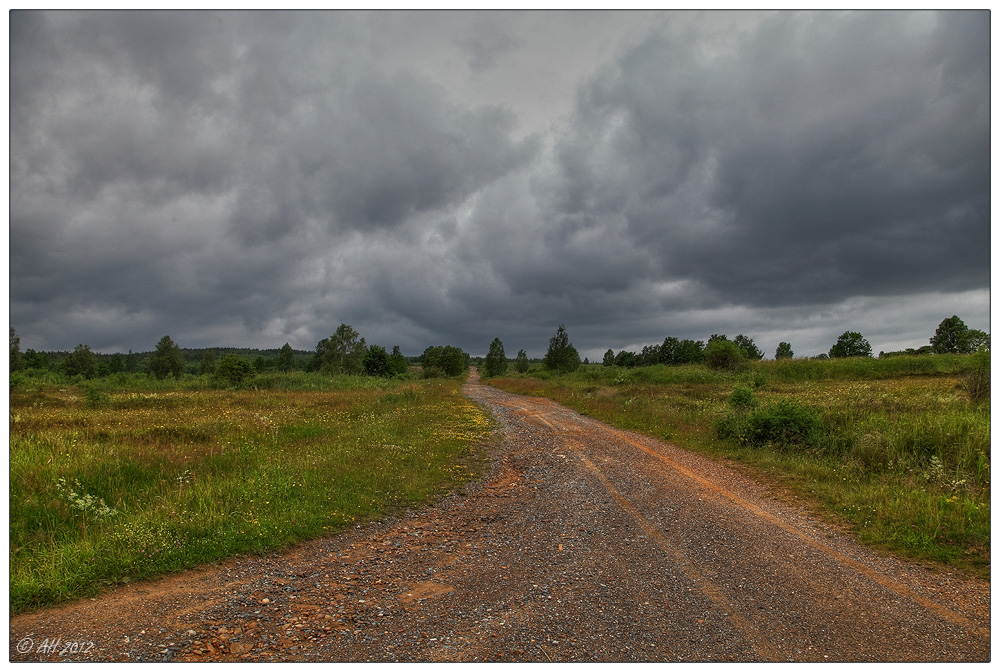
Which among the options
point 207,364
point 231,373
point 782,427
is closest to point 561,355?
point 231,373

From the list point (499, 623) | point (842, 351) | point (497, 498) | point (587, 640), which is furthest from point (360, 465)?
point (842, 351)

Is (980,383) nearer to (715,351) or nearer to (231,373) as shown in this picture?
(715,351)

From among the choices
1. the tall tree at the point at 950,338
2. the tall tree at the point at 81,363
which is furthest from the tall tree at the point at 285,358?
the tall tree at the point at 950,338

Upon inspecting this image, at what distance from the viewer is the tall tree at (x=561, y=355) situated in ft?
264

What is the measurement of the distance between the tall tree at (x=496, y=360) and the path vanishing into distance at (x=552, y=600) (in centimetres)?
9882

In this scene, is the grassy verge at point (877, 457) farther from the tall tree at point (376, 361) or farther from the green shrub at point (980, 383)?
the tall tree at point (376, 361)

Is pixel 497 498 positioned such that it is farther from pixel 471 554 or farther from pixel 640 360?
pixel 640 360

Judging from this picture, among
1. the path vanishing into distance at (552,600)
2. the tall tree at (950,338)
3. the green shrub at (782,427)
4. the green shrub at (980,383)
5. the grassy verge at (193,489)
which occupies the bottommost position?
the path vanishing into distance at (552,600)

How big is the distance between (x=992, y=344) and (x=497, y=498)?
25.8 ft

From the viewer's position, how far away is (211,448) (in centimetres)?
1306

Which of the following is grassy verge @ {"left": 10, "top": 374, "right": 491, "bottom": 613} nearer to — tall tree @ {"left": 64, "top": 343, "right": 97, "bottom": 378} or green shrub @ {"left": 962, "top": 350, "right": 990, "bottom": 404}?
green shrub @ {"left": 962, "top": 350, "right": 990, "bottom": 404}

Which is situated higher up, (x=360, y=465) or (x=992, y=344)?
(x=992, y=344)

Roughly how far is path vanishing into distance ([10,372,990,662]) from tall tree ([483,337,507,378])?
324 ft

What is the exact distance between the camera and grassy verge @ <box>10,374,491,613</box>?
6055mm
